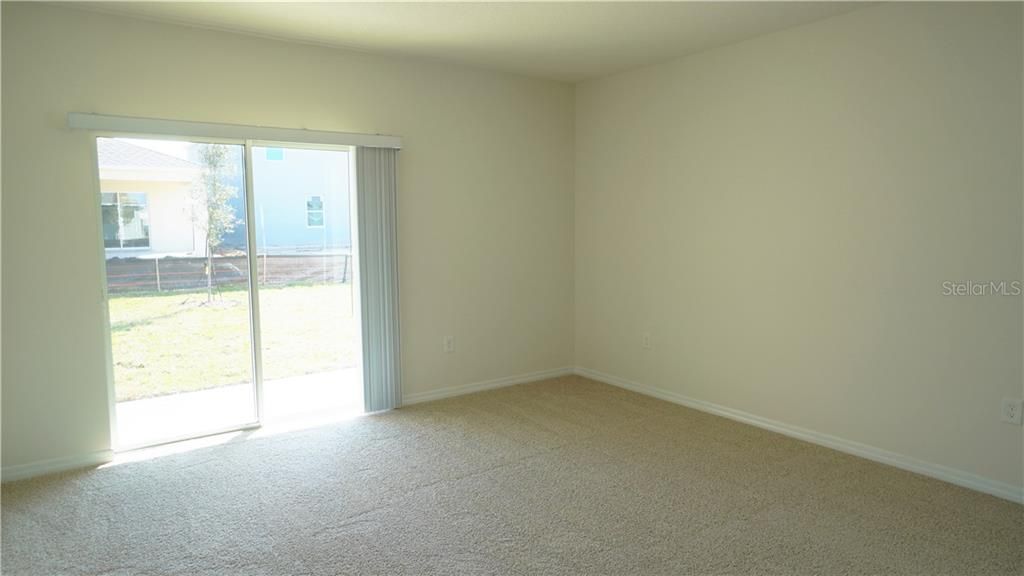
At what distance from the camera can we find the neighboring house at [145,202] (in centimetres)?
347

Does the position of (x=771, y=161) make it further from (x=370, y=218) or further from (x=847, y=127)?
(x=370, y=218)

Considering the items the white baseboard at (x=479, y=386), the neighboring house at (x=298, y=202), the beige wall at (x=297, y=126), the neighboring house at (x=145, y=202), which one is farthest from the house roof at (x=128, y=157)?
the white baseboard at (x=479, y=386)

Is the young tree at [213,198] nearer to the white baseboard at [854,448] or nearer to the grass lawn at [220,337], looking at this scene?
the grass lawn at [220,337]

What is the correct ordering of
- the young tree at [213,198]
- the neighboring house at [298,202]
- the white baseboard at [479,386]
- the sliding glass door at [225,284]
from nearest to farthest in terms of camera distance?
1. the sliding glass door at [225,284]
2. the young tree at [213,198]
3. the neighboring house at [298,202]
4. the white baseboard at [479,386]

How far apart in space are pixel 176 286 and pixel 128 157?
2.60 feet

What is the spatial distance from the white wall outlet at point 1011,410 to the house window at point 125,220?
184 inches

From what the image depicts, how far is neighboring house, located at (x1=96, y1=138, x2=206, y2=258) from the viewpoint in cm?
347

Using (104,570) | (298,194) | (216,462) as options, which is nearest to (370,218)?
(298,194)

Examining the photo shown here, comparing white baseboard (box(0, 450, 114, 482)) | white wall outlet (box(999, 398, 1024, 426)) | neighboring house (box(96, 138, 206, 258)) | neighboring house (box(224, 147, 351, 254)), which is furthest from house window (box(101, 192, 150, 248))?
white wall outlet (box(999, 398, 1024, 426))

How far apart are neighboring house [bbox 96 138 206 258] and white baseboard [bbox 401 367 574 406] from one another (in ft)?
5.93

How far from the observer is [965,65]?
2963 millimetres

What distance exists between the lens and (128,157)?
350 centimetres

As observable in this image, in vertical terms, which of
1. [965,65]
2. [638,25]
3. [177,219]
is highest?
[638,25]

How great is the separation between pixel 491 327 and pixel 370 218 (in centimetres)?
137
